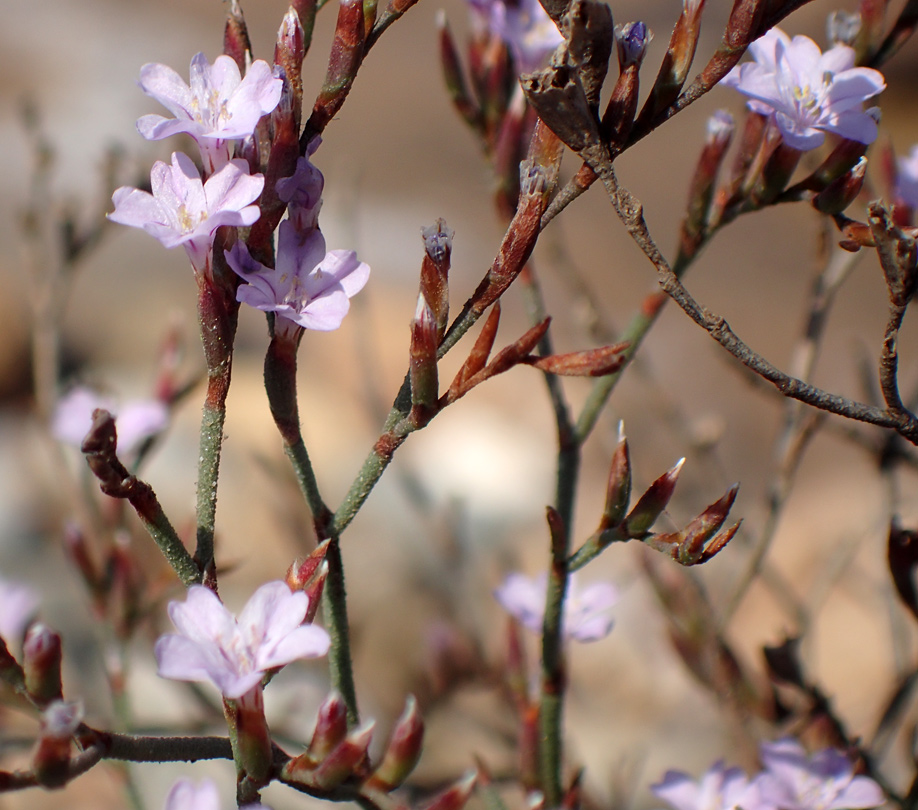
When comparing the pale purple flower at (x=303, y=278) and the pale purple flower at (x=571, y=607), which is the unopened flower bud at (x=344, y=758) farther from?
the pale purple flower at (x=571, y=607)

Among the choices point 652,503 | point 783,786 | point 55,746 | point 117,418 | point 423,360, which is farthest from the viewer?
point 117,418

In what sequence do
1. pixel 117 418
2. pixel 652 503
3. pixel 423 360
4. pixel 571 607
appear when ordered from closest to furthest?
pixel 423 360 → pixel 652 503 → pixel 571 607 → pixel 117 418

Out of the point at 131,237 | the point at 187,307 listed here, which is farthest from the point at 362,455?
the point at 131,237

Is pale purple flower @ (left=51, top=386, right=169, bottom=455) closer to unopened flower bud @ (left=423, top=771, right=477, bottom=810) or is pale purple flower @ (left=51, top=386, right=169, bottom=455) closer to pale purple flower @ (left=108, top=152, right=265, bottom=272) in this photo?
pale purple flower @ (left=108, top=152, right=265, bottom=272)

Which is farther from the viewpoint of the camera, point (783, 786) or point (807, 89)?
point (783, 786)

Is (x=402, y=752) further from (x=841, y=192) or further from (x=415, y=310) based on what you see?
(x=841, y=192)

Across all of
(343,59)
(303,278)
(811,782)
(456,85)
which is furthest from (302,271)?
(811,782)

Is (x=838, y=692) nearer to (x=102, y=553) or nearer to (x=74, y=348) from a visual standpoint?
(x=102, y=553)
